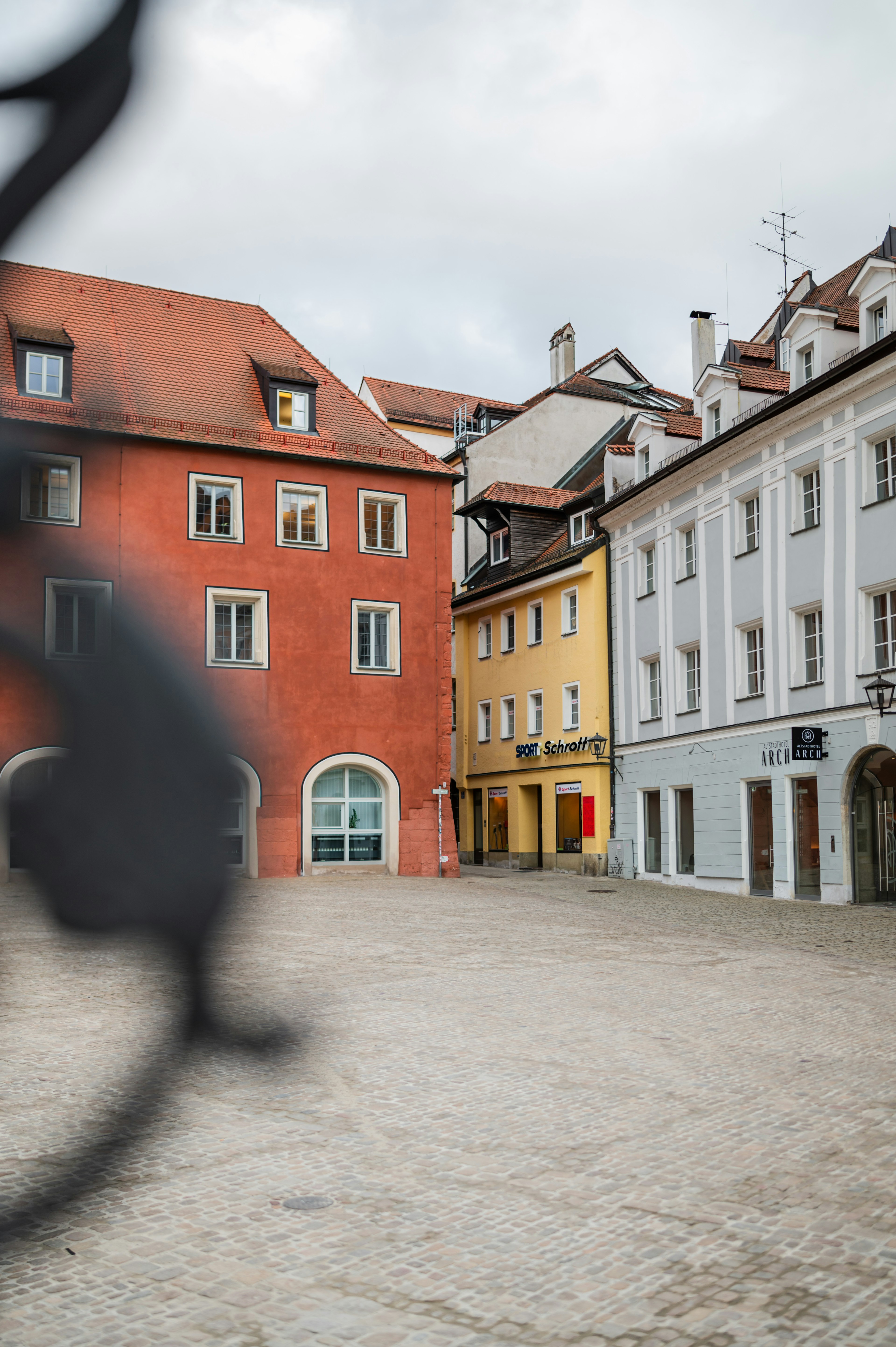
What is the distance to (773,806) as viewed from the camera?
26.0m

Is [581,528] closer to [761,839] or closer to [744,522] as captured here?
[744,522]

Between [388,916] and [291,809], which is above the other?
[291,809]

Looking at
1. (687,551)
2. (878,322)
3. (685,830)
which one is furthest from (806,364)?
(685,830)

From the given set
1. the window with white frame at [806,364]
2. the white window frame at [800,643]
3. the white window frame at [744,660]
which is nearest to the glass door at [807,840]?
the white window frame at [800,643]

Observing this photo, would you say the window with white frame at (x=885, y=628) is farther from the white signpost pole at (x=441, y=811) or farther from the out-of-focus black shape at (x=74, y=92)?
the out-of-focus black shape at (x=74, y=92)

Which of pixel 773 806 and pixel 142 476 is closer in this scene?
pixel 142 476

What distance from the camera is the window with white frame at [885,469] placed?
2295 centimetres

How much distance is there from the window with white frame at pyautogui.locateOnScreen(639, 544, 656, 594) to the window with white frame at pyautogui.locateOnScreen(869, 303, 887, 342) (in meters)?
9.48

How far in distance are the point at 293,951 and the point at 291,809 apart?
86 cm

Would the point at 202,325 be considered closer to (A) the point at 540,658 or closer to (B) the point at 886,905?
(B) the point at 886,905

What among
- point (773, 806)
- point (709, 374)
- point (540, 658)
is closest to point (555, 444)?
point (540, 658)

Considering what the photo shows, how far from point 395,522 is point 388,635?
20 centimetres

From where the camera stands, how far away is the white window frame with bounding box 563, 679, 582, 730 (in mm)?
36156

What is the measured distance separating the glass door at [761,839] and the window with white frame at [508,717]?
13.8 m
